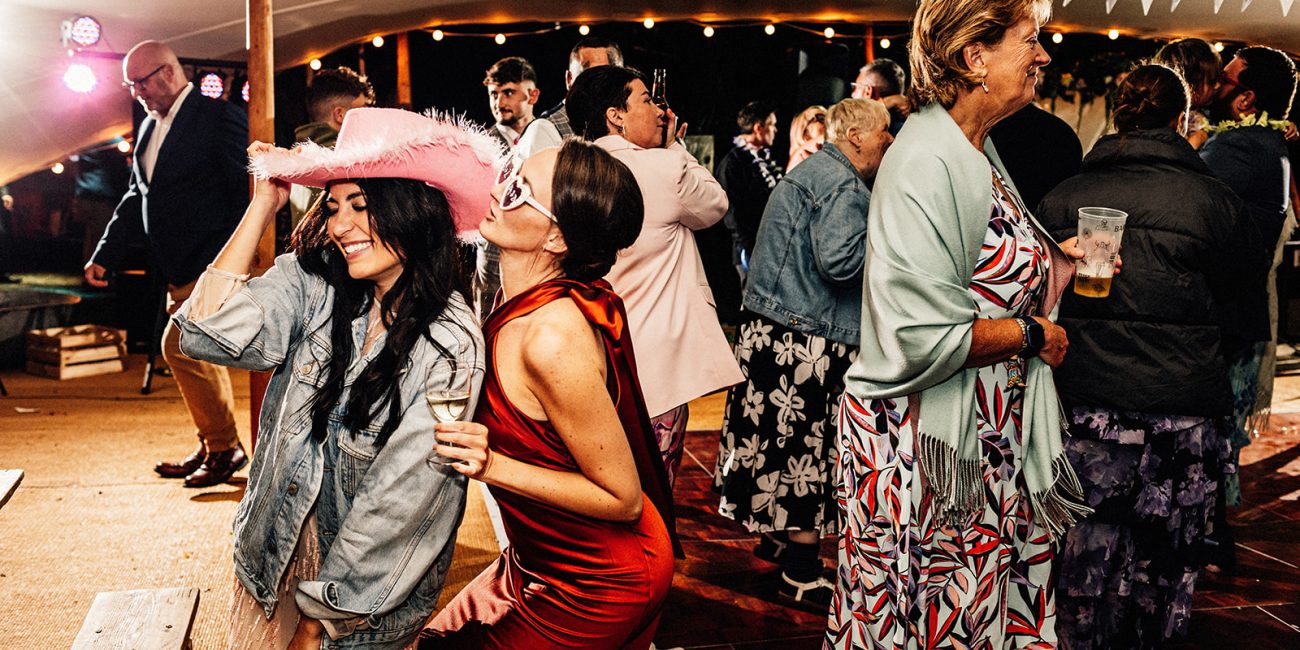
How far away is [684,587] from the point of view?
3699mm

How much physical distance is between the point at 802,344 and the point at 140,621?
2.18 meters

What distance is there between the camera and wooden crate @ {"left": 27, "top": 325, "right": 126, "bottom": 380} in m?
7.41

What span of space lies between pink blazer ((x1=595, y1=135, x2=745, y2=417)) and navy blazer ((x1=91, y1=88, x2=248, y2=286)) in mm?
2617

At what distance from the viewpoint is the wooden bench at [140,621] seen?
2188 millimetres

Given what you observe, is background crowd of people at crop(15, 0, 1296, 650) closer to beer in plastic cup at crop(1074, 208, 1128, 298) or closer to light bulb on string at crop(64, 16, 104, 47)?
beer in plastic cup at crop(1074, 208, 1128, 298)

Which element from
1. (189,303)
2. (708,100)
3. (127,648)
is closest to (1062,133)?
(189,303)

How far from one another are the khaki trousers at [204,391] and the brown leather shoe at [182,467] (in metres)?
0.12

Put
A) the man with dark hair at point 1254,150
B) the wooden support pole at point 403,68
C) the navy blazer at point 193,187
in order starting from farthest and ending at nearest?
the wooden support pole at point 403,68
the navy blazer at point 193,187
the man with dark hair at point 1254,150

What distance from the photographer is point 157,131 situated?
4.94 m

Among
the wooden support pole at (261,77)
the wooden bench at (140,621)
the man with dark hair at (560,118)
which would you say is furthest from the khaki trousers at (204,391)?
the wooden bench at (140,621)

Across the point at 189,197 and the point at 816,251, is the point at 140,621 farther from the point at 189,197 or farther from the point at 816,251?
the point at 189,197

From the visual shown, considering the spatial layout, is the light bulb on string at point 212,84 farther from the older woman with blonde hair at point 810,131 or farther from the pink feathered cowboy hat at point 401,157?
the pink feathered cowboy hat at point 401,157

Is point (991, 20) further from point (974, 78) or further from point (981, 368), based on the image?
point (981, 368)

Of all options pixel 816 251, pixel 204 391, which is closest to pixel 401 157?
pixel 816 251
